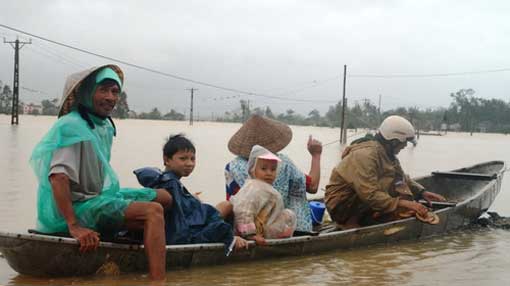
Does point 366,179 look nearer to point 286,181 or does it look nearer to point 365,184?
point 365,184

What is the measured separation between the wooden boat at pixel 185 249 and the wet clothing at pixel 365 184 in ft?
0.91

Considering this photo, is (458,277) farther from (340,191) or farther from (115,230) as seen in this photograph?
(115,230)

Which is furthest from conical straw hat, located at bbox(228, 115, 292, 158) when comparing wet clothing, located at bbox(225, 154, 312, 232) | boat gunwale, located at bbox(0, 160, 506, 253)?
boat gunwale, located at bbox(0, 160, 506, 253)

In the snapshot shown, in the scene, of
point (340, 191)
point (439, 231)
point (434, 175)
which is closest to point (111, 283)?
point (340, 191)

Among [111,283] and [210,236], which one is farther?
[210,236]

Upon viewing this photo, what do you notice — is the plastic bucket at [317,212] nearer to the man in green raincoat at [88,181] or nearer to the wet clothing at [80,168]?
the man in green raincoat at [88,181]

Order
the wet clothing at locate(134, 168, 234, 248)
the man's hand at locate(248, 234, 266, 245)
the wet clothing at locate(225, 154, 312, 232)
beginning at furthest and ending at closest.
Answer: the wet clothing at locate(225, 154, 312, 232) < the man's hand at locate(248, 234, 266, 245) < the wet clothing at locate(134, 168, 234, 248)

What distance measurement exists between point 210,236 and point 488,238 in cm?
400

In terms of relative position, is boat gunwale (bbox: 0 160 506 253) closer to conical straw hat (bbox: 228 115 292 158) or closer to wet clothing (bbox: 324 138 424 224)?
wet clothing (bbox: 324 138 424 224)

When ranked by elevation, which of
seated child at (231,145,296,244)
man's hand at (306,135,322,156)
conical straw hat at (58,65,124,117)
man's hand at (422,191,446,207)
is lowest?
man's hand at (422,191,446,207)

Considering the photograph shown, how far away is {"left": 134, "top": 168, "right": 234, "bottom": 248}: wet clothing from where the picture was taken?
4281mm

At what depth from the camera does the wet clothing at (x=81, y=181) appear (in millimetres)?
3748

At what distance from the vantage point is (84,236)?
12.3 ft

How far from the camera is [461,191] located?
358 inches
